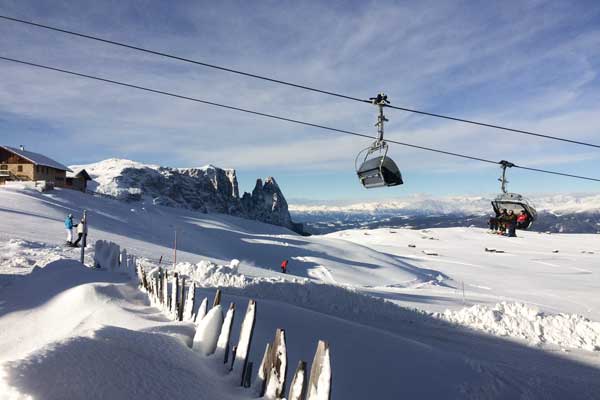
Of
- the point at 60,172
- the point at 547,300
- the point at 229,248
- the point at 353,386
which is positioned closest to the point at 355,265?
the point at 229,248

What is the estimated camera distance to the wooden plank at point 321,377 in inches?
115

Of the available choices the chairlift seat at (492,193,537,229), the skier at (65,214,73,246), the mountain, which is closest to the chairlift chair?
the chairlift seat at (492,193,537,229)

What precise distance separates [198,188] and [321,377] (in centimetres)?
17389

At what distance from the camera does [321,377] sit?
2982mm

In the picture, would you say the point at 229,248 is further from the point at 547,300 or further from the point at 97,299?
the point at 97,299

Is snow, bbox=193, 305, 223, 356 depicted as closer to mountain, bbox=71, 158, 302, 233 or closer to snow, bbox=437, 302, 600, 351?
snow, bbox=437, 302, 600, 351

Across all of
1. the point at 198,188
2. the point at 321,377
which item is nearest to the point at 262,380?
the point at 321,377

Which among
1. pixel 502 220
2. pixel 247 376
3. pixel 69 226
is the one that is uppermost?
pixel 502 220

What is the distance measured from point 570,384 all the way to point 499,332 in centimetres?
397

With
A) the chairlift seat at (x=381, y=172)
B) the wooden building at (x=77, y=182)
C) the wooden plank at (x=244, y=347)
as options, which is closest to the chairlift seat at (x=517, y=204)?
the chairlift seat at (x=381, y=172)

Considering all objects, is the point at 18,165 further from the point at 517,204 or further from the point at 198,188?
the point at 198,188

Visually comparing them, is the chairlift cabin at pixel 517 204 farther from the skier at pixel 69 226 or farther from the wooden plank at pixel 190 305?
the skier at pixel 69 226

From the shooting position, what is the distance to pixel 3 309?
25.9ft

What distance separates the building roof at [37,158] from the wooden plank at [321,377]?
174ft
